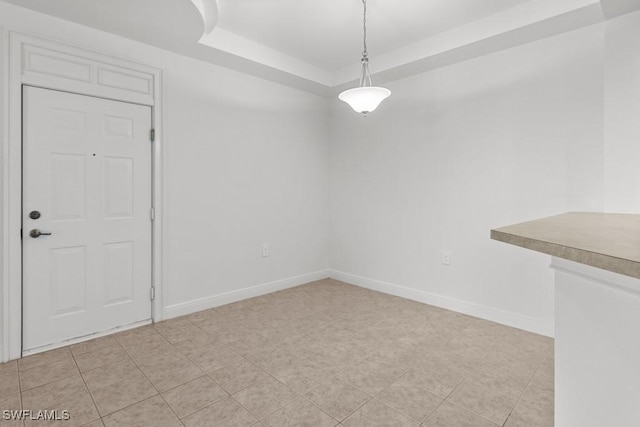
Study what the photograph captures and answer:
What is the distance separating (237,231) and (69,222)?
1.48m

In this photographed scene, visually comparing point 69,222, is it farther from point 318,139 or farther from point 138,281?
point 318,139

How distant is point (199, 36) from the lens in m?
2.73

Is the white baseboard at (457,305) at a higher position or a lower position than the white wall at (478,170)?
lower

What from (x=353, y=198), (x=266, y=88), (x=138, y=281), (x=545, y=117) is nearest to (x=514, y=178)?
(x=545, y=117)

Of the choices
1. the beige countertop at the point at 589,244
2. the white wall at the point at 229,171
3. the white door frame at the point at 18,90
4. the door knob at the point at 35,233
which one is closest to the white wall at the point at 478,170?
the white wall at the point at 229,171

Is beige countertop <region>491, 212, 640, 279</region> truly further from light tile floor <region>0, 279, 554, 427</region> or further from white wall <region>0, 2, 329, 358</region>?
white wall <region>0, 2, 329, 358</region>

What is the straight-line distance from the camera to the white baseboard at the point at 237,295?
313cm

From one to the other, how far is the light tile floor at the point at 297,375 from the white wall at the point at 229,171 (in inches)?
25.5

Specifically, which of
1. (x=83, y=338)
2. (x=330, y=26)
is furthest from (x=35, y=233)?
(x=330, y=26)

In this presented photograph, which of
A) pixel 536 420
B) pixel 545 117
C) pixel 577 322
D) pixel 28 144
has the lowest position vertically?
pixel 536 420

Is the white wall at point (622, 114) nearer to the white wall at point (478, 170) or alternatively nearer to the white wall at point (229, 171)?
the white wall at point (478, 170)

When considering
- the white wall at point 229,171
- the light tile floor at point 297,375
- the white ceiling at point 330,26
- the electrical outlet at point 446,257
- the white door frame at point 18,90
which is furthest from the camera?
the electrical outlet at point 446,257

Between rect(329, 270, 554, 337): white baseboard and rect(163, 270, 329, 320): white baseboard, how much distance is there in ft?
1.53

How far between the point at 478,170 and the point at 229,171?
98.5 inches
